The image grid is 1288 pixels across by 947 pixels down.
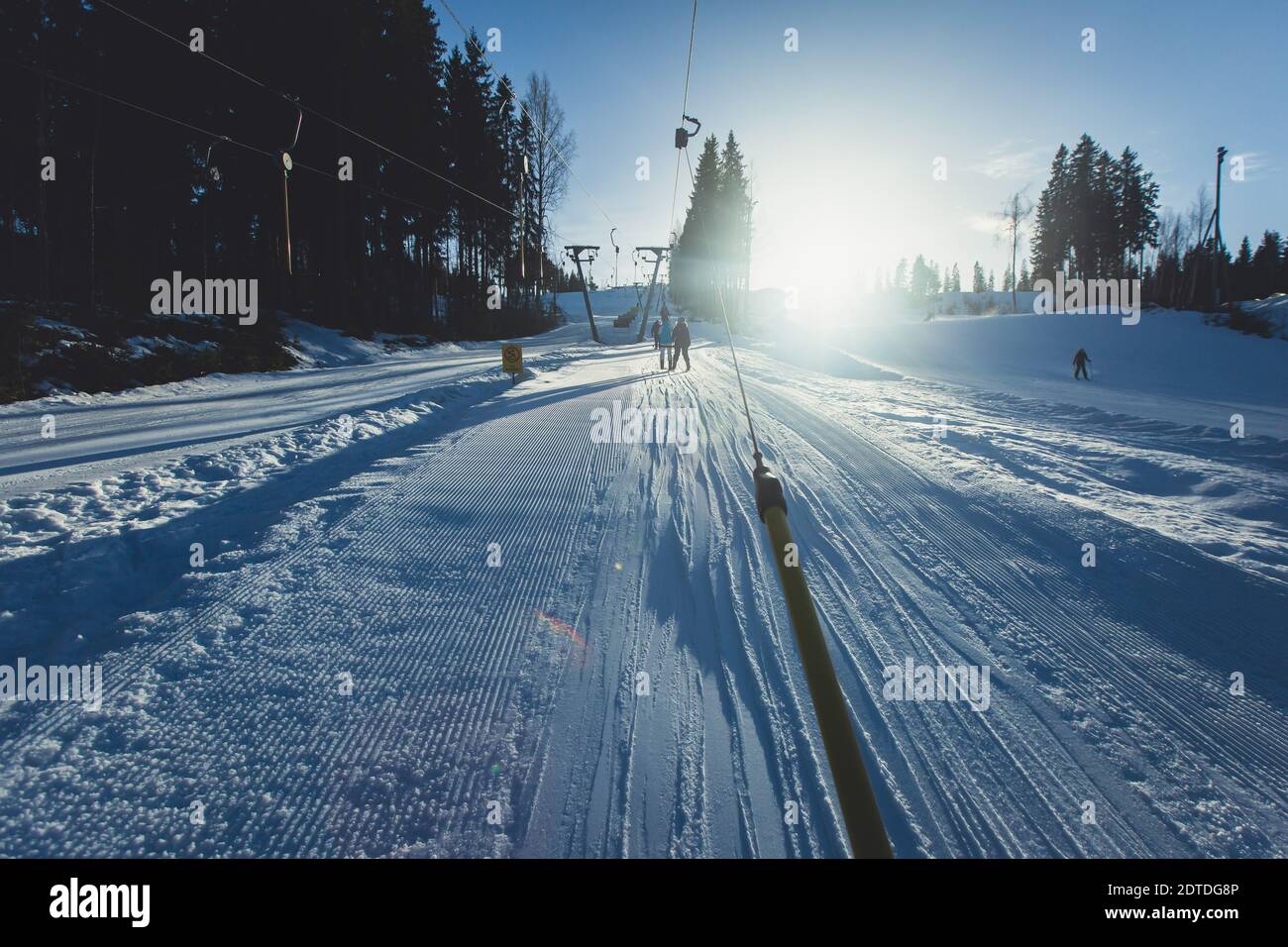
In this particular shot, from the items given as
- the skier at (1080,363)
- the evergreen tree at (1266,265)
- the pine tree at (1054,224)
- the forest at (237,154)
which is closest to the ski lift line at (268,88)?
the forest at (237,154)

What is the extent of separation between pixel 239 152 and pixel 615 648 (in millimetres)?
33486

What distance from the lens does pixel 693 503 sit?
5.92 m

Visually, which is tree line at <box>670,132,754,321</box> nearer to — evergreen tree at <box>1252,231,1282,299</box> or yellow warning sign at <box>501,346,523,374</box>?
yellow warning sign at <box>501,346,523,374</box>

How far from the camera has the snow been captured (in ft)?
7.04

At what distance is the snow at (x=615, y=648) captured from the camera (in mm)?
2145

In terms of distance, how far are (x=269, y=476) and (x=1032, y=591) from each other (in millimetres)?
7427

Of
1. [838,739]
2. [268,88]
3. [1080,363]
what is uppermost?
[268,88]

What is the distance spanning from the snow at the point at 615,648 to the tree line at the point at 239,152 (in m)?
15.5

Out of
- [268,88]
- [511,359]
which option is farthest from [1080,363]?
[268,88]

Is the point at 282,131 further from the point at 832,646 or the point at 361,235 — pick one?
the point at 832,646

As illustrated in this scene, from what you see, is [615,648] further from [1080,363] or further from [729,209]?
[729,209]

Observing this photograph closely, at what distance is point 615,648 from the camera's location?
333 cm

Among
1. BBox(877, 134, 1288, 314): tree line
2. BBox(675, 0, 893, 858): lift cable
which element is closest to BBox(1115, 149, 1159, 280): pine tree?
BBox(877, 134, 1288, 314): tree line
